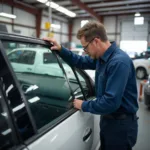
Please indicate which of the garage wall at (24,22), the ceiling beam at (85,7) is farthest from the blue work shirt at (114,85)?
the garage wall at (24,22)

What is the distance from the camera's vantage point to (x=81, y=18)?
18109mm

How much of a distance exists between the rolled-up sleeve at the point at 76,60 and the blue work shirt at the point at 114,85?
328mm

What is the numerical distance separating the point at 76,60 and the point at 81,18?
17.3 m

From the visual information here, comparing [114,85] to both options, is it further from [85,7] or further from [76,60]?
[85,7]

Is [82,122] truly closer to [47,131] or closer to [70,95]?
[70,95]

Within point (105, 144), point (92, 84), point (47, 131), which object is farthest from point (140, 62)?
point (47, 131)

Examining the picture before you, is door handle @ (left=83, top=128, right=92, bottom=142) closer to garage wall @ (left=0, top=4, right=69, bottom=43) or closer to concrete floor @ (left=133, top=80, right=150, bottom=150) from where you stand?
concrete floor @ (left=133, top=80, right=150, bottom=150)

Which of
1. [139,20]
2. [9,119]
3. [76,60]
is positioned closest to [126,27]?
[139,20]

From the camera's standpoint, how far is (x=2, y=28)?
3.80 ft

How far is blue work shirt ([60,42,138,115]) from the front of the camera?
1250 mm

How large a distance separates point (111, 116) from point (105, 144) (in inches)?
10.8

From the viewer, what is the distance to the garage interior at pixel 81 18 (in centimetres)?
1224

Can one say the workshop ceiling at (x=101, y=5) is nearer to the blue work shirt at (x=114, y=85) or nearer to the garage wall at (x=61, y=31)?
the garage wall at (x=61, y=31)

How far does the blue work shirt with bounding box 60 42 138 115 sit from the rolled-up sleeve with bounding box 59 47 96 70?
33 centimetres
